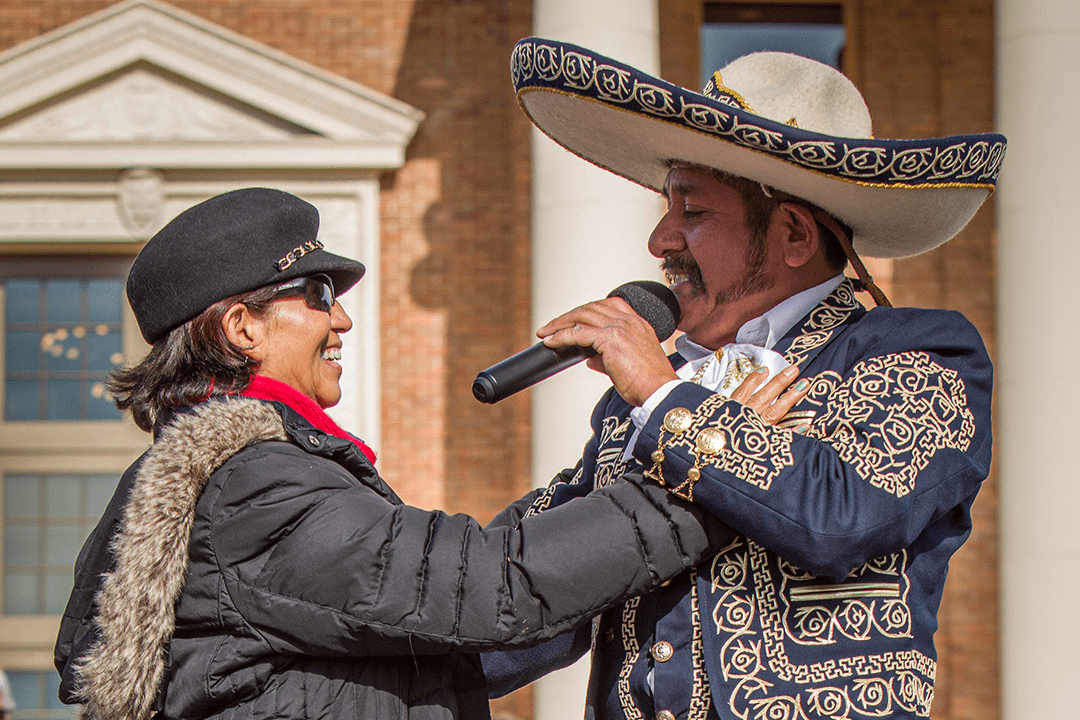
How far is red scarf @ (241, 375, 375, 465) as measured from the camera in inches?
78.4

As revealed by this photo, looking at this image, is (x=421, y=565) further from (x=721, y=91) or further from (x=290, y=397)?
(x=721, y=91)

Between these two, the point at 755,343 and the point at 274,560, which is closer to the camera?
the point at 274,560

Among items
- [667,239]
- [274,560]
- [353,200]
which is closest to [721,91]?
[667,239]

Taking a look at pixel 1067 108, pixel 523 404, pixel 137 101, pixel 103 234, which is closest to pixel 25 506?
pixel 103 234

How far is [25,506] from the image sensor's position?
6910 mm

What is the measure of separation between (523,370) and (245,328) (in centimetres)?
52

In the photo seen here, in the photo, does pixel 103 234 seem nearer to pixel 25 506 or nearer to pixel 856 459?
pixel 25 506

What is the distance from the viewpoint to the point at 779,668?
182cm

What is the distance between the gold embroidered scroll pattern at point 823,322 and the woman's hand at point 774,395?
9 cm

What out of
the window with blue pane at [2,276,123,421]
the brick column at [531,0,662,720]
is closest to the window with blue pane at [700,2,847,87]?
the brick column at [531,0,662,720]

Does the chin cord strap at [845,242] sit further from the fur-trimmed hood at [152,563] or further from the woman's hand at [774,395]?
the fur-trimmed hood at [152,563]

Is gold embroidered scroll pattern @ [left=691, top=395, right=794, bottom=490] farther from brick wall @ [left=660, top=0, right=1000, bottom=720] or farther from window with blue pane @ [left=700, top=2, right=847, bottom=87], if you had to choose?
window with blue pane @ [left=700, top=2, right=847, bottom=87]

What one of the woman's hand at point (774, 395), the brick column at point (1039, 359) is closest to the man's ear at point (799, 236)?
the woman's hand at point (774, 395)

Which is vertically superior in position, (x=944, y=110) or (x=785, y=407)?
(x=944, y=110)
